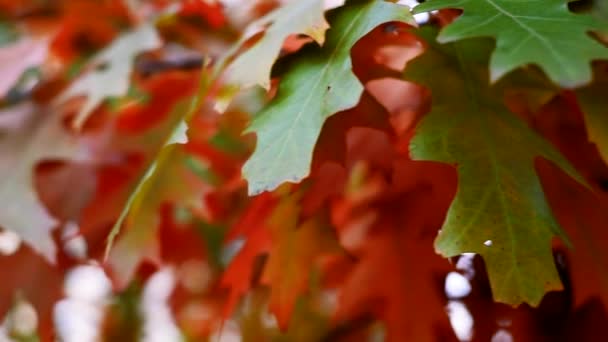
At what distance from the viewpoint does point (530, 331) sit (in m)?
0.75

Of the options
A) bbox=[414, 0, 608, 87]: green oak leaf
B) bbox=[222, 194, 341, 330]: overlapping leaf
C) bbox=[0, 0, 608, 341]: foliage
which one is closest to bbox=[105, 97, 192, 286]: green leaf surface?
bbox=[0, 0, 608, 341]: foliage

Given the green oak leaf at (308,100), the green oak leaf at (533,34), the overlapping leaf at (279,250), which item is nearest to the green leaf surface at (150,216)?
the overlapping leaf at (279,250)

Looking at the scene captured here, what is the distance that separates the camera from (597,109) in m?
0.61

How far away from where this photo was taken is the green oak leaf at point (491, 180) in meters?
0.53

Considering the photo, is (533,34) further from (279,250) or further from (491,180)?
(279,250)

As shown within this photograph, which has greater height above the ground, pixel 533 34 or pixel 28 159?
pixel 533 34

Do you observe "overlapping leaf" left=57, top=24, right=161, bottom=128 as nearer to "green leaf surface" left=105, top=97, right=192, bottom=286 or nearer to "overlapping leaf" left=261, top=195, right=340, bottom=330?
"green leaf surface" left=105, top=97, right=192, bottom=286

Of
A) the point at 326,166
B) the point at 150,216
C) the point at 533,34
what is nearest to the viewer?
the point at 533,34

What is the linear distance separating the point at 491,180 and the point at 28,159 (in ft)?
1.83

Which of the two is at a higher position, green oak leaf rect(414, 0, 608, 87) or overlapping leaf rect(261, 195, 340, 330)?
green oak leaf rect(414, 0, 608, 87)

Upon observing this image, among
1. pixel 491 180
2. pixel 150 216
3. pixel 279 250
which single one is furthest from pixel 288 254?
pixel 491 180

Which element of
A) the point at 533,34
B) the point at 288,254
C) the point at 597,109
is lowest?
the point at 288,254

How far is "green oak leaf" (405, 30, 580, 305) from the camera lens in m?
0.53

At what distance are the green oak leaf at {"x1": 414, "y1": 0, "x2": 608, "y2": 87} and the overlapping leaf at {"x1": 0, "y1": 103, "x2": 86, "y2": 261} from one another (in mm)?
430
